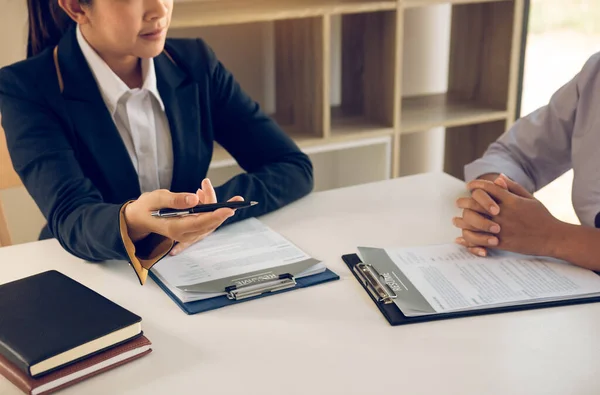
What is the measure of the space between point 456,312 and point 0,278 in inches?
30.3

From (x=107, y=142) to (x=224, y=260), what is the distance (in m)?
0.47

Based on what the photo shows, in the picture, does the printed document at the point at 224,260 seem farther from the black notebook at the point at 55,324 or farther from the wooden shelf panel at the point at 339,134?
the wooden shelf panel at the point at 339,134

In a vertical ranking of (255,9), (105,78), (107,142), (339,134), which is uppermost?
(255,9)

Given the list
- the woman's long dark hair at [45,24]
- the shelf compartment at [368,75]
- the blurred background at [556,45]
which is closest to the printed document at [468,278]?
the woman's long dark hair at [45,24]

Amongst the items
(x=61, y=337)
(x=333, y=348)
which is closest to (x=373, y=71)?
(x=333, y=348)

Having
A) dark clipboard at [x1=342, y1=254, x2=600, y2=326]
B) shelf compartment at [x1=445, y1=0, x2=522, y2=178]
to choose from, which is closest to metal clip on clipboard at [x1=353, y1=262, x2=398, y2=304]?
dark clipboard at [x1=342, y1=254, x2=600, y2=326]

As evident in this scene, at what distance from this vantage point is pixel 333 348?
36.0 inches

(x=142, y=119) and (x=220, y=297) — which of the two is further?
(x=142, y=119)

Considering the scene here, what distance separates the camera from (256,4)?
2287mm

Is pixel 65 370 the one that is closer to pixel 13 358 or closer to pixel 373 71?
pixel 13 358

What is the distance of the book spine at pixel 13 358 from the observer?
0.82 meters

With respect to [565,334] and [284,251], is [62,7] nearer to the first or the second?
[284,251]

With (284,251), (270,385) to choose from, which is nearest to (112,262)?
(284,251)

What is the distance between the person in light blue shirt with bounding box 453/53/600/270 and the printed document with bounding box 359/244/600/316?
0.03 m
